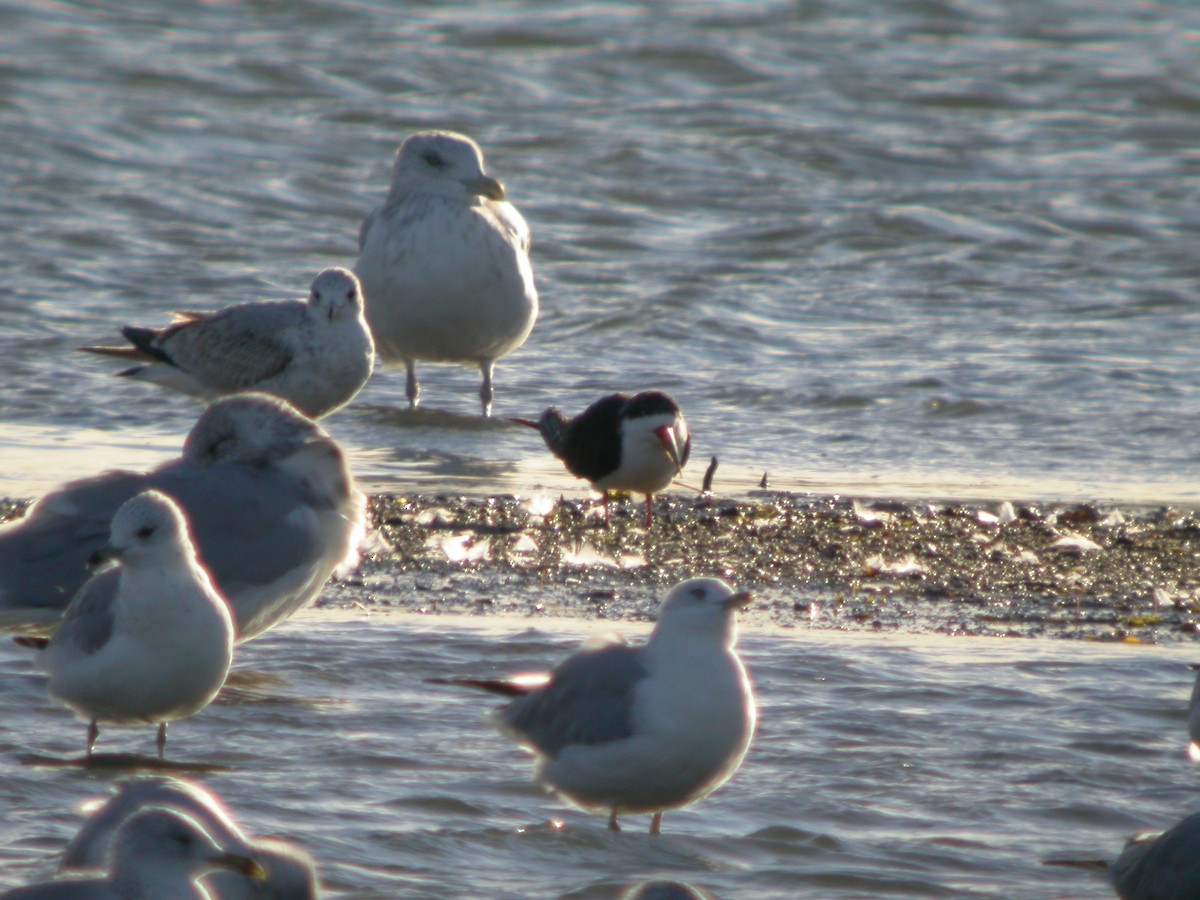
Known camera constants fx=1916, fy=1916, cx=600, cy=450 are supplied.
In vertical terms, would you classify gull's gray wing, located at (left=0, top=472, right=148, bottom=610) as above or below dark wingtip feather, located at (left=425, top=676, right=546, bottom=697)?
above

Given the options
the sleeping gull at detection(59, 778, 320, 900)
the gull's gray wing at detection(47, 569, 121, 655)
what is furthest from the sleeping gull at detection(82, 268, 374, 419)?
the sleeping gull at detection(59, 778, 320, 900)

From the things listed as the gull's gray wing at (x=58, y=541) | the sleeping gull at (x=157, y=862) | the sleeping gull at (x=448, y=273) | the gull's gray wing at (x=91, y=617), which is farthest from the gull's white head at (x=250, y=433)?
the sleeping gull at (x=448, y=273)

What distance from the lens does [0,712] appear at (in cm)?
498

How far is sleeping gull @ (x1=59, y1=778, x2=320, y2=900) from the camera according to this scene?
11.3 feet

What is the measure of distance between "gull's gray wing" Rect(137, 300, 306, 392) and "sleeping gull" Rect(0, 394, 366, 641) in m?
3.01

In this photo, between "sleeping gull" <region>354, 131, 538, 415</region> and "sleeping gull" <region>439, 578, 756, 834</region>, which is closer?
"sleeping gull" <region>439, 578, 756, 834</region>

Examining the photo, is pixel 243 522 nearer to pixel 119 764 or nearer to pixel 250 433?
pixel 250 433

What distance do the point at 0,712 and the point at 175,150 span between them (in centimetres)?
1187

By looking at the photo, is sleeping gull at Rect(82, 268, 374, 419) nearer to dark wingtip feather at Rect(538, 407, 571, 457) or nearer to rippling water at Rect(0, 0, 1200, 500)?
rippling water at Rect(0, 0, 1200, 500)

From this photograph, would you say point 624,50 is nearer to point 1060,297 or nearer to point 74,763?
point 1060,297

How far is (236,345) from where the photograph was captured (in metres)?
8.95

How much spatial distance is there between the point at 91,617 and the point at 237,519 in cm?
77

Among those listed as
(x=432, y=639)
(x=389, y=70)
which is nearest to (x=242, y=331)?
(x=432, y=639)

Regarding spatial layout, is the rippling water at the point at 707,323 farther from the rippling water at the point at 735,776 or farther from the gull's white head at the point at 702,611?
the gull's white head at the point at 702,611
